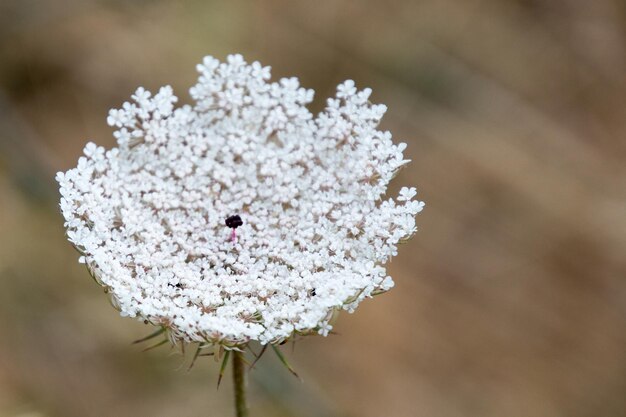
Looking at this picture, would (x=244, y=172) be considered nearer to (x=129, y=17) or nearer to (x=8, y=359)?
(x=8, y=359)

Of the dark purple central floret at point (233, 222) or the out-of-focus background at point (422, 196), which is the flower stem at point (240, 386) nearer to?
the dark purple central floret at point (233, 222)

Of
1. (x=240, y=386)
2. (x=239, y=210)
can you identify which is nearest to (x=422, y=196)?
(x=239, y=210)

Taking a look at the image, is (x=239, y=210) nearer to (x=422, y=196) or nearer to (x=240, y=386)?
(x=240, y=386)

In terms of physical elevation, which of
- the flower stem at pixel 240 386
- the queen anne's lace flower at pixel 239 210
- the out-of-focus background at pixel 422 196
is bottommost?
the flower stem at pixel 240 386

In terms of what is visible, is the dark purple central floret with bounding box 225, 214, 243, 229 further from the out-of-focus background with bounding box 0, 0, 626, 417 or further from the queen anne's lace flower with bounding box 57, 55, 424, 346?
the out-of-focus background with bounding box 0, 0, 626, 417

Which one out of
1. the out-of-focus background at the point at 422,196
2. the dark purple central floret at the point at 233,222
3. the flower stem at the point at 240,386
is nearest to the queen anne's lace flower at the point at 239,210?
the dark purple central floret at the point at 233,222

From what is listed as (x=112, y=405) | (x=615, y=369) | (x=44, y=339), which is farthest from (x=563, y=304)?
(x=44, y=339)
